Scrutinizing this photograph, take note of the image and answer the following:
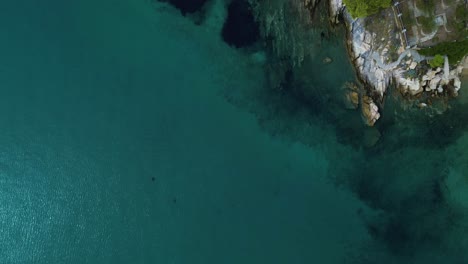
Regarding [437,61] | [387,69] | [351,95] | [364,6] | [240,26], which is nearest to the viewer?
[364,6]

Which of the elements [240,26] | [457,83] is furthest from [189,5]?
[457,83]

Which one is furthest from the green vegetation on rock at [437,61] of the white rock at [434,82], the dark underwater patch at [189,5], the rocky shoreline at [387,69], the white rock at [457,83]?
the dark underwater patch at [189,5]

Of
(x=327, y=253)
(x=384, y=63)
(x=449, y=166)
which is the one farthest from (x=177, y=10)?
(x=449, y=166)

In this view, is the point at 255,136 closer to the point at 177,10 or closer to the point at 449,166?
the point at 177,10

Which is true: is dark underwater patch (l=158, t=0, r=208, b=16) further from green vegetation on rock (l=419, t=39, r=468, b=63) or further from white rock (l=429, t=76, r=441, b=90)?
white rock (l=429, t=76, r=441, b=90)

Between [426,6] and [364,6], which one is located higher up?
[426,6]

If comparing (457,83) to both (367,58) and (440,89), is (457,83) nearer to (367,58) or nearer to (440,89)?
(440,89)
